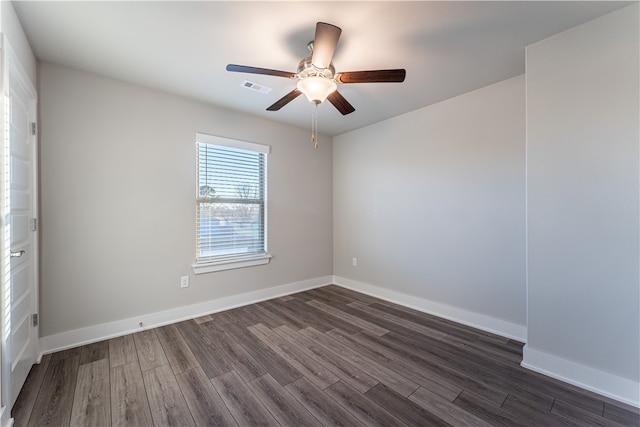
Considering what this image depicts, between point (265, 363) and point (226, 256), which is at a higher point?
point (226, 256)

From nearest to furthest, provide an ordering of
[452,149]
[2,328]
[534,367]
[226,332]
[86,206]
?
[2,328], [534,367], [86,206], [226,332], [452,149]

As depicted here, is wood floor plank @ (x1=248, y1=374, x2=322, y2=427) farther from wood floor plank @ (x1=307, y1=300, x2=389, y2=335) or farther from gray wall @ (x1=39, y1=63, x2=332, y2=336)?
gray wall @ (x1=39, y1=63, x2=332, y2=336)

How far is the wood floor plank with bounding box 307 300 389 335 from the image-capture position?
278cm

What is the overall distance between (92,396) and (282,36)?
282 cm

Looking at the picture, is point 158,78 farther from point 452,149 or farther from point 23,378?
→ point 452,149

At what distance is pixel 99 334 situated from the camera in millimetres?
2537

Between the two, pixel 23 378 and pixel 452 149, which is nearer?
pixel 23 378

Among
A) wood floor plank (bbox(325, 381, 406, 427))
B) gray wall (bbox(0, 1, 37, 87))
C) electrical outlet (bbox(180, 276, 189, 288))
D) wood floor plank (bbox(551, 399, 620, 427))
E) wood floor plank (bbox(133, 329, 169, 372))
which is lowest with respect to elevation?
wood floor plank (bbox(551, 399, 620, 427))

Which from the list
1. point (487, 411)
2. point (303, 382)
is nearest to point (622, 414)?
point (487, 411)

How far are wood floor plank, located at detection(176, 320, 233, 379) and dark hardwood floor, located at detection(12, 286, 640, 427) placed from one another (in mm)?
11

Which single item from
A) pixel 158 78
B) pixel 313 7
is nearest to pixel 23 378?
pixel 158 78

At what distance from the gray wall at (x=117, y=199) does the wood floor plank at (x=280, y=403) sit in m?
1.61

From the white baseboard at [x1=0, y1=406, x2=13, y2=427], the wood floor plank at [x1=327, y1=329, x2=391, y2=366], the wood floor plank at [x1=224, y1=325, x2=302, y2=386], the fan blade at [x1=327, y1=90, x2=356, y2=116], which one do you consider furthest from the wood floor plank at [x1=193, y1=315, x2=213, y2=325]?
the fan blade at [x1=327, y1=90, x2=356, y2=116]

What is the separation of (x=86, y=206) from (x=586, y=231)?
409cm
